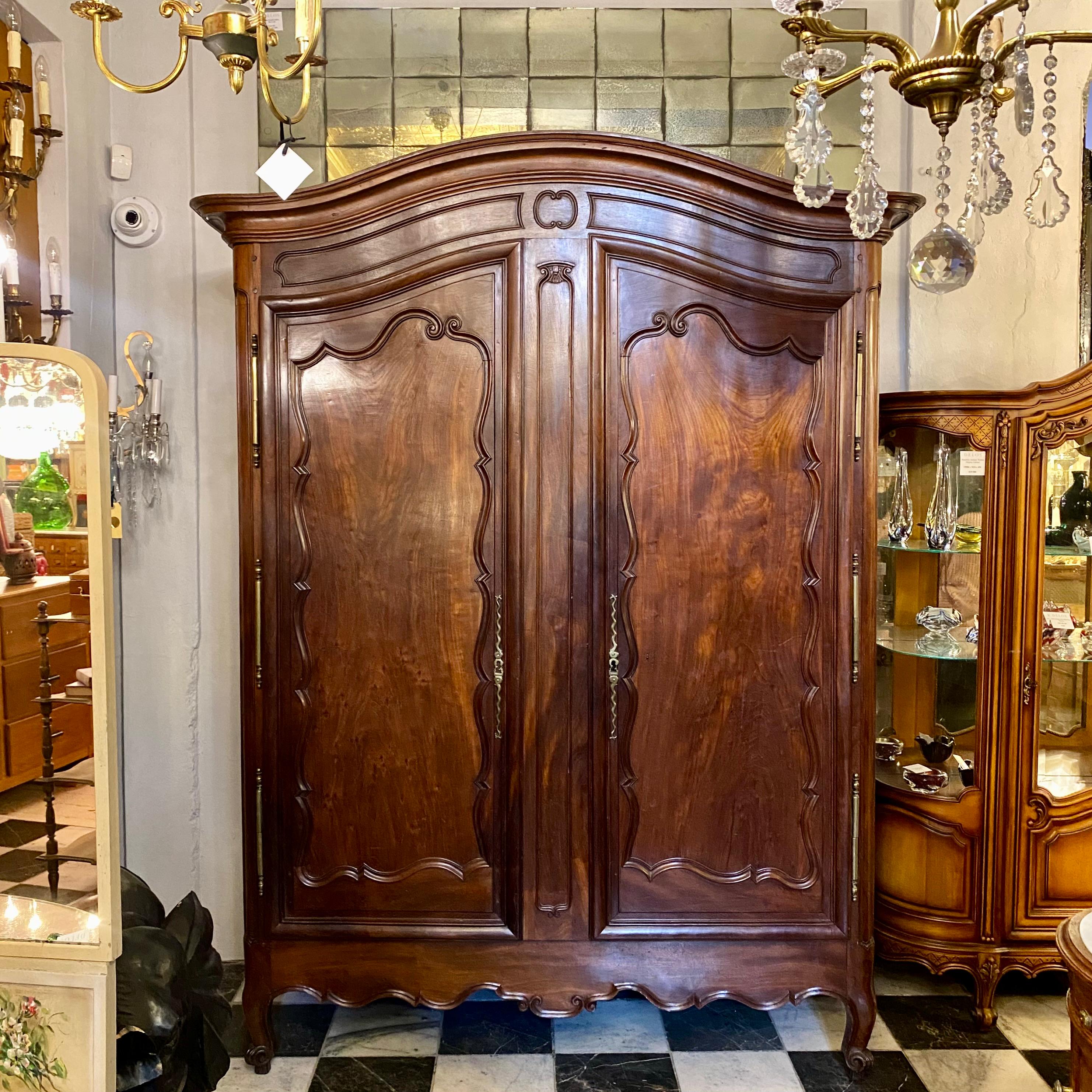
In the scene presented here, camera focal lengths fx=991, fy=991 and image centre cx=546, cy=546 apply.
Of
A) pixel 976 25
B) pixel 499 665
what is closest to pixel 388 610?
pixel 499 665

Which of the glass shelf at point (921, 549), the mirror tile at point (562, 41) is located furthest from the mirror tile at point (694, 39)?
the glass shelf at point (921, 549)

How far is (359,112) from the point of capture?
2.94 meters

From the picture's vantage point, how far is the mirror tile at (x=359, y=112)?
9.61 feet

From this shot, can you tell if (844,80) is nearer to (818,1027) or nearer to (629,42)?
(629,42)

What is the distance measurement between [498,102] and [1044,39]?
193 cm

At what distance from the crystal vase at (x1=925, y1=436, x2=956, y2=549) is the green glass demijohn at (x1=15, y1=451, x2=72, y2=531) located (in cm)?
212

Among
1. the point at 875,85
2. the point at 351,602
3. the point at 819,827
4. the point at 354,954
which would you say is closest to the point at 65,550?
the point at 351,602

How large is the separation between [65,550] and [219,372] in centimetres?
157

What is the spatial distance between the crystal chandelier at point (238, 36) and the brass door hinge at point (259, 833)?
1529mm

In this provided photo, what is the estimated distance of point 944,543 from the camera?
2.66 meters

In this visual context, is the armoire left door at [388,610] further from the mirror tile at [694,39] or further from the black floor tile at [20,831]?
the mirror tile at [694,39]

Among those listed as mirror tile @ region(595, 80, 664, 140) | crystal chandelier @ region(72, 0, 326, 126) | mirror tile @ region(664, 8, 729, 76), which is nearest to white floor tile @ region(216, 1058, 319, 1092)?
crystal chandelier @ region(72, 0, 326, 126)

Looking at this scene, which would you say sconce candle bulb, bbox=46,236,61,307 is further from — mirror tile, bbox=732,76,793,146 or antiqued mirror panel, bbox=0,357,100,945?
mirror tile, bbox=732,76,793,146

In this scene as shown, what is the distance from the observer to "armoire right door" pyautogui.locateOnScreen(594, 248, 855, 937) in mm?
2309
